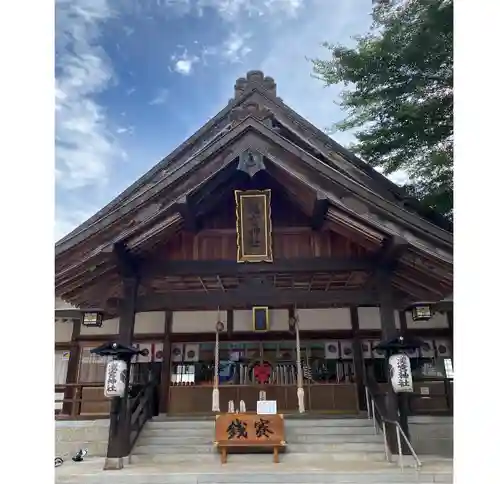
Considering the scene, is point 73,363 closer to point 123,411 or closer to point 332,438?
point 123,411

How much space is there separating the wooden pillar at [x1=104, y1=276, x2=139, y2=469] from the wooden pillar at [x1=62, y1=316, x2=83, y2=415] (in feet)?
12.9

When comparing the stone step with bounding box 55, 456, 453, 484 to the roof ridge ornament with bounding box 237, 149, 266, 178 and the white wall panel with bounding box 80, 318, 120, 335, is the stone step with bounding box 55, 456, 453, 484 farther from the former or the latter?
the white wall panel with bounding box 80, 318, 120, 335

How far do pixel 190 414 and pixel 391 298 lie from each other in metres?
5.46

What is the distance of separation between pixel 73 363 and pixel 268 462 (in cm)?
621

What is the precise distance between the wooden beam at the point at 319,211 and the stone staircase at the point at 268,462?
13.4 ft

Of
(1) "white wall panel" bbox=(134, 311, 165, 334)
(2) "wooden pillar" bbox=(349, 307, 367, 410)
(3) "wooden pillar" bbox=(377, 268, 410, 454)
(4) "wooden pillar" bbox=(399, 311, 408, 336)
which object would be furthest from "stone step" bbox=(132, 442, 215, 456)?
(4) "wooden pillar" bbox=(399, 311, 408, 336)

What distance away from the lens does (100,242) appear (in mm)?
8062

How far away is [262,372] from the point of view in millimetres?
11734

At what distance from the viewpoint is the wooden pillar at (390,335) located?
8.14 m

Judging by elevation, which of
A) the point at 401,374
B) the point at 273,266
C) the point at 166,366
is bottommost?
the point at 166,366

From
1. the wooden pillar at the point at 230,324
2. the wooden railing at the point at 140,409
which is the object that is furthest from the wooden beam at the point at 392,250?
the wooden railing at the point at 140,409

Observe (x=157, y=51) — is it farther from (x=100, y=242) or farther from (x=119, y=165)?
(x=100, y=242)

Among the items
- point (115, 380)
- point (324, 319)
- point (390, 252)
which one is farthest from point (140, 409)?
point (390, 252)
